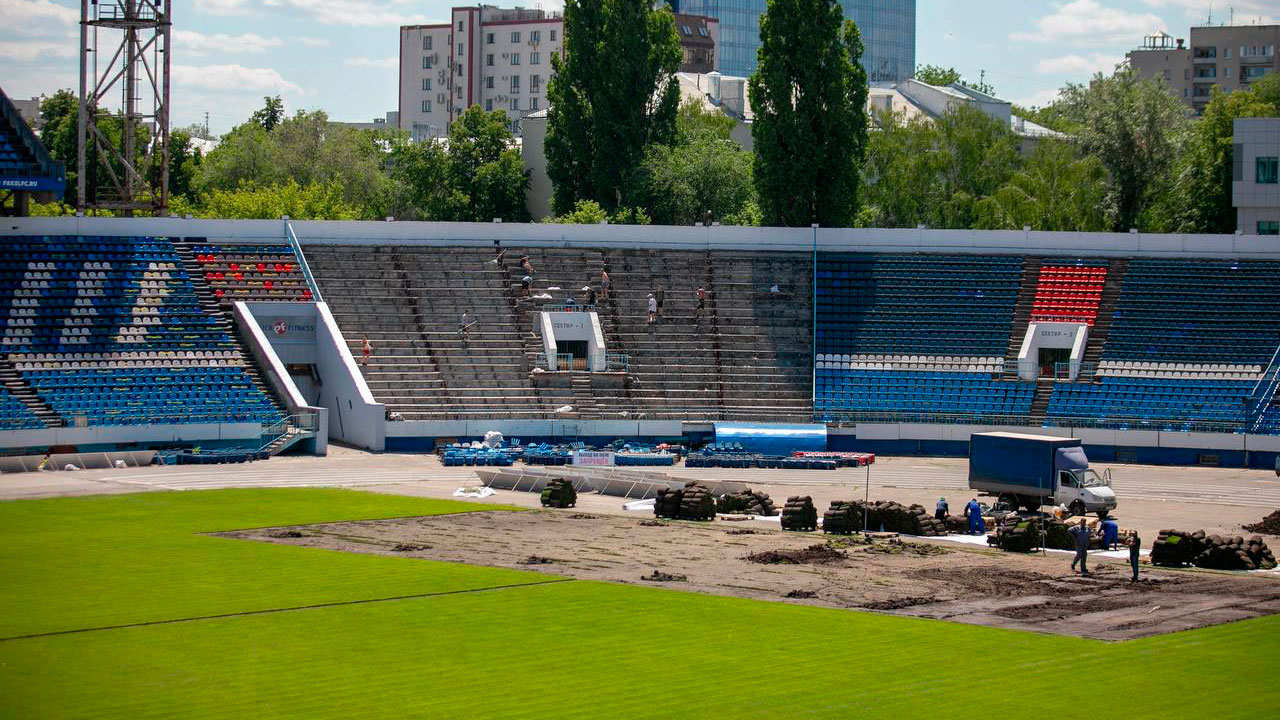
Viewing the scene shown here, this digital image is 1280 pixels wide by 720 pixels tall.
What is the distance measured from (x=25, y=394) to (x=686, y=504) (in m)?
27.6

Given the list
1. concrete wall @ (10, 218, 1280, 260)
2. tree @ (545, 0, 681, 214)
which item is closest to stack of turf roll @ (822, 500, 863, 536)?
concrete wall @ (10, 218, 1280, 260)

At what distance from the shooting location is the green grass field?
76.2ft

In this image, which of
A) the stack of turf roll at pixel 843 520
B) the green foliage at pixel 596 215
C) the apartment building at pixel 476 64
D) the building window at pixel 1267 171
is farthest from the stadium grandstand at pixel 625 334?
the apartment building at pixel 476 64

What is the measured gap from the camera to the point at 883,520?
4347 centimetres

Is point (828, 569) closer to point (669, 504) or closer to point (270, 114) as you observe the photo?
point (669, 504)

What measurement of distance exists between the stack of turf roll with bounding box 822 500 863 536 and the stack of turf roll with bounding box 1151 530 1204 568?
832cm

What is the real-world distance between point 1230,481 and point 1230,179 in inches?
Answer: 1604

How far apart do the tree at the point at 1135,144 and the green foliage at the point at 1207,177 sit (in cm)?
124

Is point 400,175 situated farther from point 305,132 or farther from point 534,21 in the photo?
point 534,21

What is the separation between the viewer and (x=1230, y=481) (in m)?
58.7

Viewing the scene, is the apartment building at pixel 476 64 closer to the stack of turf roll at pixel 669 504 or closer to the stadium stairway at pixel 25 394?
the stadium stairway at pixel 25 394

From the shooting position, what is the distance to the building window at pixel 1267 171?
261 feet

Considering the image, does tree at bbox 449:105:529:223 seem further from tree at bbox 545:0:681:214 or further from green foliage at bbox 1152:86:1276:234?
green foliage at bbox 1152:86:1276:234

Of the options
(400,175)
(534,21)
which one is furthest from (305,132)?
(534,21)
